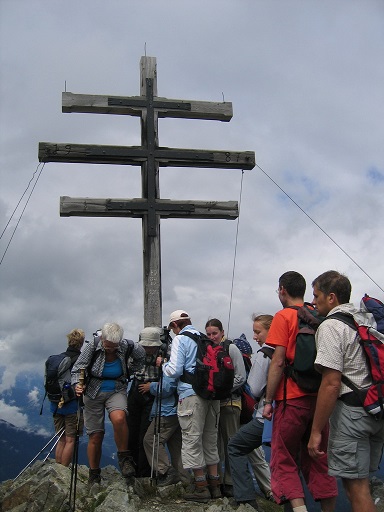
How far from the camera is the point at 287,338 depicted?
4.85 meters

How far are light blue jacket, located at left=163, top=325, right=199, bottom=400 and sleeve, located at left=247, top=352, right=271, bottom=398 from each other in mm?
1054

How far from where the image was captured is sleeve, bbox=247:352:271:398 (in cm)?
560

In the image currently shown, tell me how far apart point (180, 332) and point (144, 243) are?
2194 millimetres

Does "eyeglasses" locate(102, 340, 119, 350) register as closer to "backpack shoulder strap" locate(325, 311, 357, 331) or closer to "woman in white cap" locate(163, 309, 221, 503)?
"woman in white cap" locate(163, 309, 221, 503)

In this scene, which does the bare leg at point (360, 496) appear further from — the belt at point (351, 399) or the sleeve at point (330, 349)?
the sleeve at point (330, 349)

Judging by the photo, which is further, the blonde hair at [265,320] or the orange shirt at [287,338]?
the blonde hair at [265,320]

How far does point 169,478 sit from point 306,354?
3357 millimetres

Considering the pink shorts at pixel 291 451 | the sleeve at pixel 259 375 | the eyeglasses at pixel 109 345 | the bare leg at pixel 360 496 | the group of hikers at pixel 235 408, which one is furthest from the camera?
the eyeglasses at pixel 109 345

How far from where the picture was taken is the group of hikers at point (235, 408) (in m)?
4.21

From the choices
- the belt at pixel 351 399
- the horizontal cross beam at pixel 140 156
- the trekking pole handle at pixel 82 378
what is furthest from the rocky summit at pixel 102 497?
the horizontal cross beam at pixel 140 156

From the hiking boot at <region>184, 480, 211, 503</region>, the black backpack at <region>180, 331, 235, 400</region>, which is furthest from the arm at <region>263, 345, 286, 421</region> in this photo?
the hiking boot at <region>184, 480, 211, 503</region>

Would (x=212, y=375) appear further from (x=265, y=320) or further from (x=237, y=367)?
(x=265, y=320)

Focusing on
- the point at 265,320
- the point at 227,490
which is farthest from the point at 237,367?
the point at 227,490

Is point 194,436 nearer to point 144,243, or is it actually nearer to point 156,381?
point 156,381
